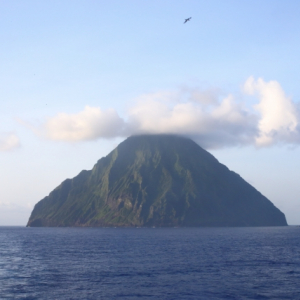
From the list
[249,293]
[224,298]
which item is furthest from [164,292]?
[249,293]

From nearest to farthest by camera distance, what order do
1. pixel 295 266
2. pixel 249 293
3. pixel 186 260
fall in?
pixel 249 293, pixel 295 266, pixel 186 260

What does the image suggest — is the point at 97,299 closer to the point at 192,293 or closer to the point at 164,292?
the point at 164,292

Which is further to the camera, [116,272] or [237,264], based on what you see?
[237,264]

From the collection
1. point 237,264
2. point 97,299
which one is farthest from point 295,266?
point 97,299

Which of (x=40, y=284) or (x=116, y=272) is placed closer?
(x=40, y=284)

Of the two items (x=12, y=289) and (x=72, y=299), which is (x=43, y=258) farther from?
(x=72, y=299)

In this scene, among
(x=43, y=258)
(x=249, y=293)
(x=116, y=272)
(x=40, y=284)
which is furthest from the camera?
(x=43, y=258)

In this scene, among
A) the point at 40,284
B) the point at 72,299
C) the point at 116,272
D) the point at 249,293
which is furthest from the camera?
the point at 116,272

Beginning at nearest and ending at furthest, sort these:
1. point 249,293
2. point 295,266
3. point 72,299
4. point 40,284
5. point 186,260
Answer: point 72,299 < point 249,293 < point 40,284 < point 295,266 < point 186,260
